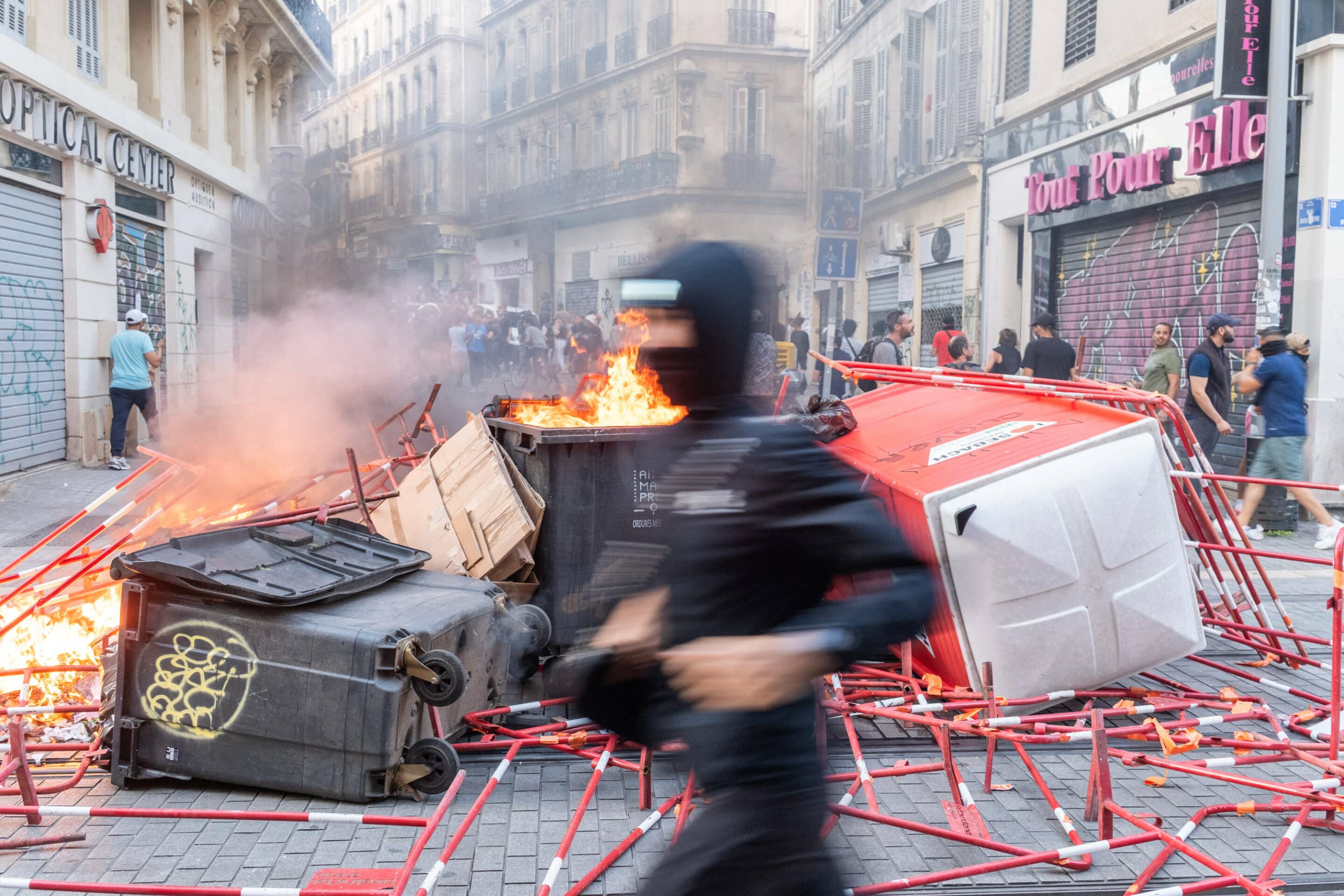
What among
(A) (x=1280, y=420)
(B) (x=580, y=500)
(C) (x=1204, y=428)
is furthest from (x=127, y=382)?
(A) (x=1280, y=420)

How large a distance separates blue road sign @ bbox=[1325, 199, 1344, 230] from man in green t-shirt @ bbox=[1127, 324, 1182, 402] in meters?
2.16

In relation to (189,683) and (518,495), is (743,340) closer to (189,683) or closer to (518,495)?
(189,683)

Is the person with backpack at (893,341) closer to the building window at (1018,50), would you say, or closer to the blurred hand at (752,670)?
the building window at (1018,50)

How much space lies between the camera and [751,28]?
22.8m

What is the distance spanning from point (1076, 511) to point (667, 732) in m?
3.17

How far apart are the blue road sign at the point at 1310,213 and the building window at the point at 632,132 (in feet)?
40.7

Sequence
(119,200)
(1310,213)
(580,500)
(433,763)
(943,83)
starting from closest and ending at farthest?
(433,763) < (580,500) < (1310,213) < (119,200) < (943,83)

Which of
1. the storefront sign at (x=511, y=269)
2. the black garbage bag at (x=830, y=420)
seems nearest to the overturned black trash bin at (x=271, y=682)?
the black garbage bag at (x=830, y=420)

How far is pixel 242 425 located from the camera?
1270 cm

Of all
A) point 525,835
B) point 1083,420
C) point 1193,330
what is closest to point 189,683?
point 525,835

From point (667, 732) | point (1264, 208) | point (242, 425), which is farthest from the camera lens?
point (242, 425)

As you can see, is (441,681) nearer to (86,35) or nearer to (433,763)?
(433,763)

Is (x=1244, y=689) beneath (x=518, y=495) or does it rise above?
beneath

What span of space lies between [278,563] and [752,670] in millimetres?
2921
